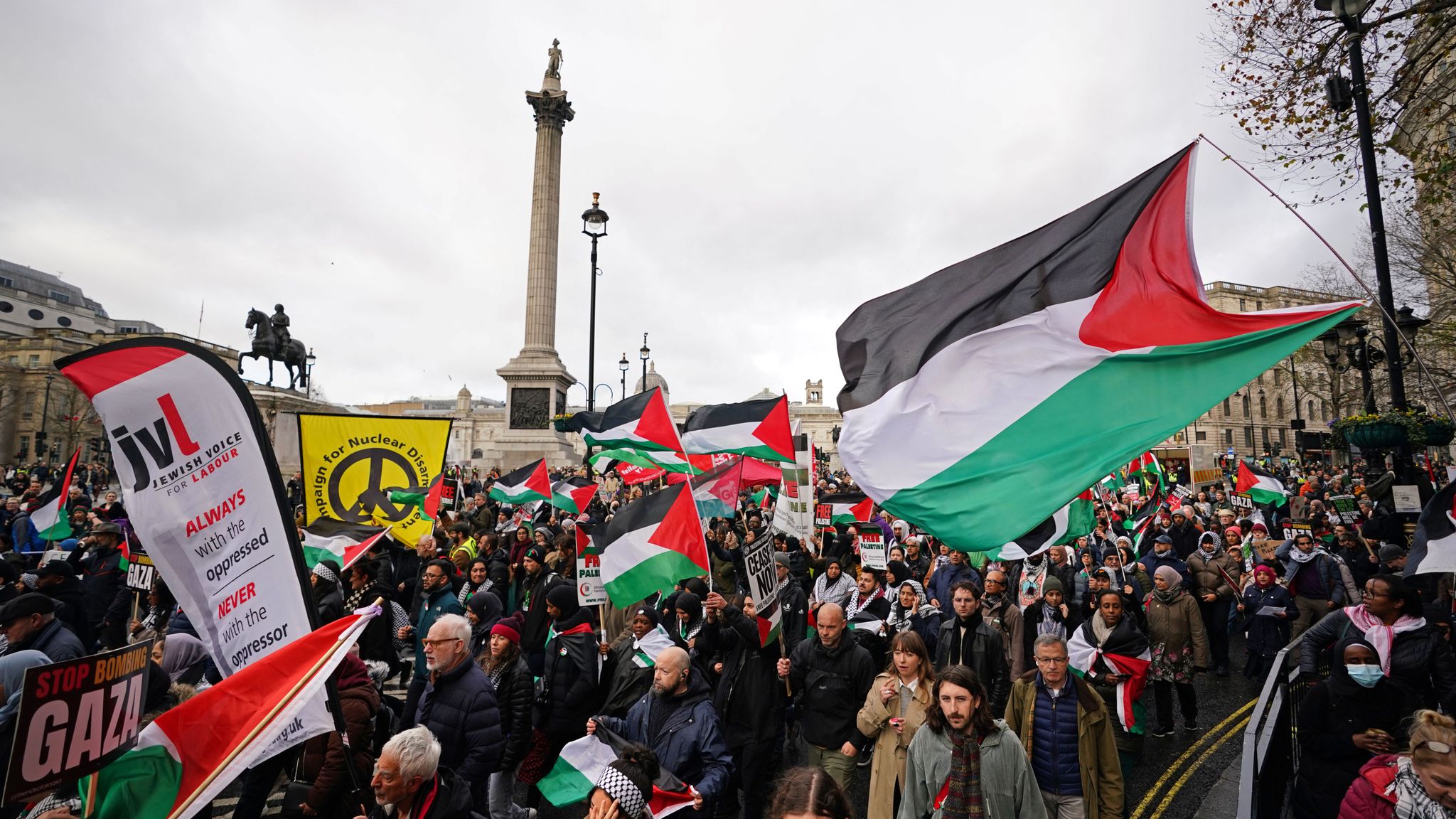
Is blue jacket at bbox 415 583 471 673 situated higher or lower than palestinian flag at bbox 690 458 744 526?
lower

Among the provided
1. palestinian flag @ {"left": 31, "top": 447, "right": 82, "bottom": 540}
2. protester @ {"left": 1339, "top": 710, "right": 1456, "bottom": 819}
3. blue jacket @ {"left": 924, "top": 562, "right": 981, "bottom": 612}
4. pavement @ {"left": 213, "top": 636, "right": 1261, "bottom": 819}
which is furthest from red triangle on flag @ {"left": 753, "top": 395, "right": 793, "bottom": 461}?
palestinian flag @ {"left": 31, "top": 447, "right": 82, "bottom": 540}

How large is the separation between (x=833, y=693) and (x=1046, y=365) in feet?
9.06

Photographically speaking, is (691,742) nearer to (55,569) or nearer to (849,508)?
(55,569)

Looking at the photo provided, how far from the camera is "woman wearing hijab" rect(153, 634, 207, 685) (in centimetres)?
524

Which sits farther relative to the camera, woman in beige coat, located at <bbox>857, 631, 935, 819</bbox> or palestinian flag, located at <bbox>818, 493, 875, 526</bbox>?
palestinian flag, located at <bbox>818, 493, 875, 526</bbox>

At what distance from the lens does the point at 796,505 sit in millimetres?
11039

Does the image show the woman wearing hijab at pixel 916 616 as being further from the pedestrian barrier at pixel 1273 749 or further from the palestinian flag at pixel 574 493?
the palestinian flag at pixel 574 493

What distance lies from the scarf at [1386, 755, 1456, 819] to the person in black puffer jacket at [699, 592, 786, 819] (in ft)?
11.6

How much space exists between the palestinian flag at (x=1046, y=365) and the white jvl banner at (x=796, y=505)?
600 cm

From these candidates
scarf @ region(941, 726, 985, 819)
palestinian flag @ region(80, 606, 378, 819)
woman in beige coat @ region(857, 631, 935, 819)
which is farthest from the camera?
woman in beige coat @ region(857, 631, 935, 819)

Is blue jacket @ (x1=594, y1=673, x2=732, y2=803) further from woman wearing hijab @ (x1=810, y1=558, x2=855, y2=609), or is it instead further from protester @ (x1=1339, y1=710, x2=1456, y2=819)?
woman wearing hijab @ (x1=810, y1=558, x2=855, y2=609)

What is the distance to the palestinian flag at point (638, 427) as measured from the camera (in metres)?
9.70

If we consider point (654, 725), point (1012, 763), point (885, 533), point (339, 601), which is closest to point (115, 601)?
point (339, 601)

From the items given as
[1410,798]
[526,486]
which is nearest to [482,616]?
[1410,798]
